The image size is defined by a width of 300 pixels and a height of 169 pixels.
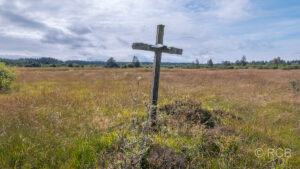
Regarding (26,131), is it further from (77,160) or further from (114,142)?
(114,142)

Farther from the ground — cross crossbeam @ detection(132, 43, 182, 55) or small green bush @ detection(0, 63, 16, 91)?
cross crossbeam @ detection(132, 43, 182, 55)

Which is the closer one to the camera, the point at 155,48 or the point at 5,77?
the point at 155,48

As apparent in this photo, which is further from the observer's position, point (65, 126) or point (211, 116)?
point (211, 116)

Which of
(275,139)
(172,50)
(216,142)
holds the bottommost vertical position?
(275,139)

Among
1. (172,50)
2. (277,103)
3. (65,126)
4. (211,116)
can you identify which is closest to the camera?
(65,126)

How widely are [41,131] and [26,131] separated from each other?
323 millimetres

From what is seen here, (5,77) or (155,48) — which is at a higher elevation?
(155,48)

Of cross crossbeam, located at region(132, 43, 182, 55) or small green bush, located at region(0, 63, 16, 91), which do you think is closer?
cross crossbeam, located at region(132, 43, 182, 55)

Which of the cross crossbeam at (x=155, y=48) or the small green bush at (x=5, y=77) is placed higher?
the cross crossbeam at (x=155, y=48)

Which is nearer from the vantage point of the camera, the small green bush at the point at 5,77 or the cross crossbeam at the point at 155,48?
the cross crossbeam at the point at 155,48

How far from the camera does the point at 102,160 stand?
262 cm

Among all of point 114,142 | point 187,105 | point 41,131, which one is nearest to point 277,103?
point 187,105

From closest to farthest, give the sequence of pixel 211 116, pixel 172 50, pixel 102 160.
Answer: pixel 102 160 < pixel 172 50 < pixel 211 116

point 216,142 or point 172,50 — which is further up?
point 172,50
